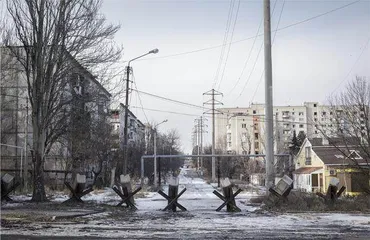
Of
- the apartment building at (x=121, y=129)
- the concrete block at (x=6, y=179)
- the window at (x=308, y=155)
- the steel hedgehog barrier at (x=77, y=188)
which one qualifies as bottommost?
the steel hedgehog barrier at (x=77, y=188)

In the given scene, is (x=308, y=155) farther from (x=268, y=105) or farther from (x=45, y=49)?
(x=45, y=49)

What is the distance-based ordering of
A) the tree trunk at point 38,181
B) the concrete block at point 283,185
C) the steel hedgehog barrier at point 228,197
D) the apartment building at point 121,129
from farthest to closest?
the apartment building at point 121,129, the tree trunk at point 38,181, the concrete block at point 283,185, the steel hedgehog barrier at point 228,197

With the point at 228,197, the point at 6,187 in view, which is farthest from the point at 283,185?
the point at 6,187

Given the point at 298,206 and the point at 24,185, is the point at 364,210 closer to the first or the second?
the point at 298,206

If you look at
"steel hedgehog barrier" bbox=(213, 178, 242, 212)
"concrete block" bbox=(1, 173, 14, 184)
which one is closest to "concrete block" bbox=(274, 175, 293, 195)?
"steel hedgehog barrier" bbox=(213, 178, 242, 212)

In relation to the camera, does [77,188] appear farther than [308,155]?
No

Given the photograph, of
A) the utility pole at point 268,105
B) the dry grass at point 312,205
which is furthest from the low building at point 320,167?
the dry grass at point 312,205

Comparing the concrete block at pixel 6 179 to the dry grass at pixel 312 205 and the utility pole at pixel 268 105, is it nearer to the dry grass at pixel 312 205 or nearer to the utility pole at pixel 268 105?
the dry grass at pixel 312 205

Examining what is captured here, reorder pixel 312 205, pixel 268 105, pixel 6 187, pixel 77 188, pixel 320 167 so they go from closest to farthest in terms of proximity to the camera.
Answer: pixel 312 205 → pixel 6 187 → pixel 77 188 → pixel 268 105 → pixel 320 167

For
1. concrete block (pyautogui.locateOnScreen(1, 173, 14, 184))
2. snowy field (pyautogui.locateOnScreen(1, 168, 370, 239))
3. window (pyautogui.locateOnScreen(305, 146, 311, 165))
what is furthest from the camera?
window (pyautogui.locateOnScreen(305, 146, 311, 165))

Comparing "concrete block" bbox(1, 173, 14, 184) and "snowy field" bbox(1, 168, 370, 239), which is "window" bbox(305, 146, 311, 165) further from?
"concrete block" bbox(1, 173, 14, 184)

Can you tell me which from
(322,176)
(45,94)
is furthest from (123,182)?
(322,176)

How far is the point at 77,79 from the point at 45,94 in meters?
3.71

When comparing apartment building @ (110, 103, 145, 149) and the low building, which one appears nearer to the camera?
the low building
